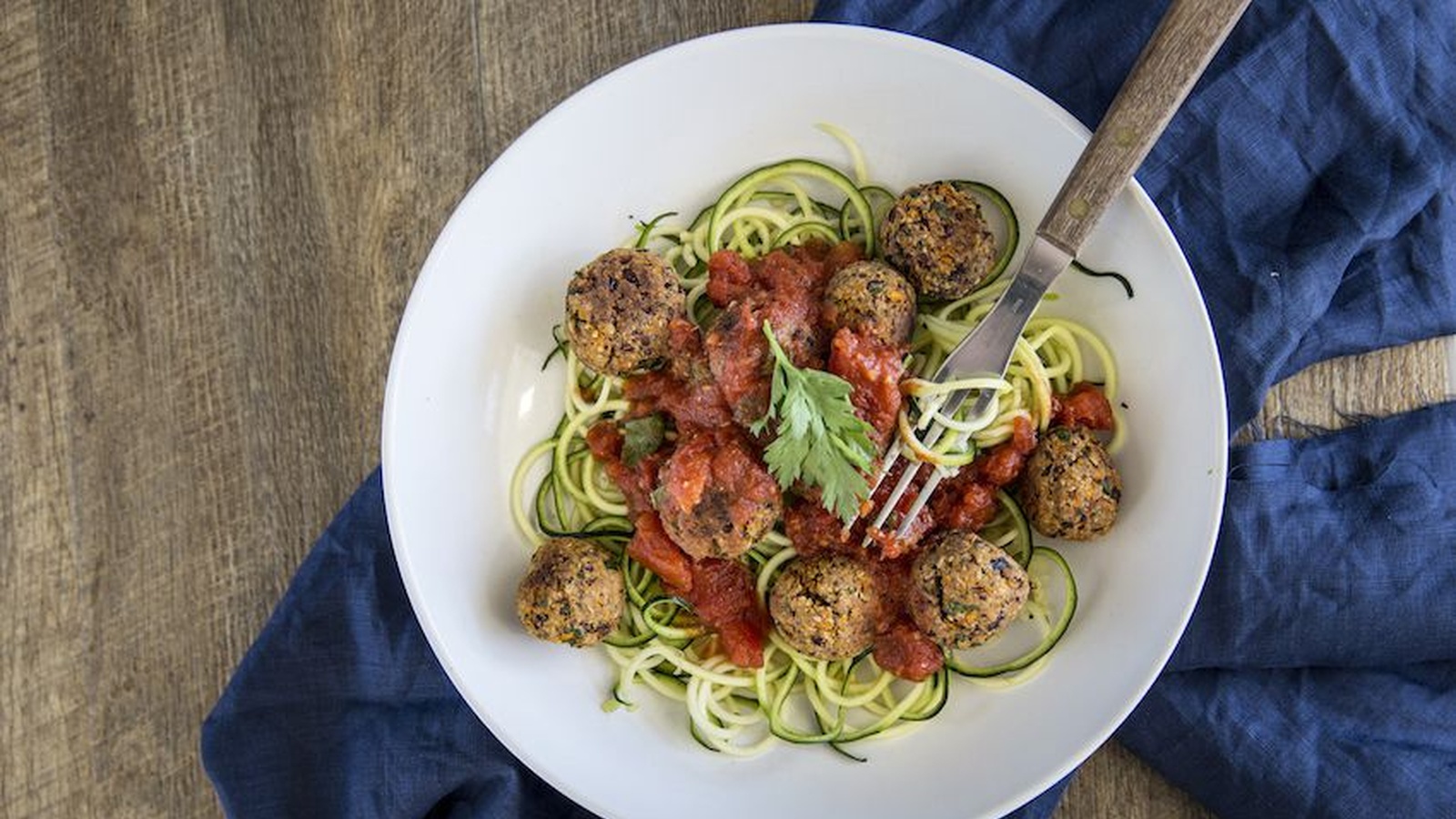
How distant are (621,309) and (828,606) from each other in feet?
3.73

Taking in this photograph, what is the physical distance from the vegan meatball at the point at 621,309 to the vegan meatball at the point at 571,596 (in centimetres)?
62

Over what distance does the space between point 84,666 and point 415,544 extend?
1.65 m

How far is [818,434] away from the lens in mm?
4121

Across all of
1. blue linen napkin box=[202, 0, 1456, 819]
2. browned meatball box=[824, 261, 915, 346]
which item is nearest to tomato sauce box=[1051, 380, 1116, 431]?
blue linen napkin box=[202, 0, 1456, 819]

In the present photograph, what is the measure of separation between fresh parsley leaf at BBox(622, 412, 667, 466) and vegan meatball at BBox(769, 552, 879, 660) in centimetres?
63

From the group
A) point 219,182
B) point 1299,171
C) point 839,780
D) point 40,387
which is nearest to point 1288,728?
point 839,780

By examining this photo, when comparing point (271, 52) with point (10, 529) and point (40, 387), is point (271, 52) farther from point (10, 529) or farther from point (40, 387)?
point (10, 529)

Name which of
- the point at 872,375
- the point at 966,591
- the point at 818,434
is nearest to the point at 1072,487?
the point at 966,591

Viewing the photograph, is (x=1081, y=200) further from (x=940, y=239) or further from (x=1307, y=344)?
(x=1307, y=344)

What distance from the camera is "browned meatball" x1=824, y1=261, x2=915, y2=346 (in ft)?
13.8

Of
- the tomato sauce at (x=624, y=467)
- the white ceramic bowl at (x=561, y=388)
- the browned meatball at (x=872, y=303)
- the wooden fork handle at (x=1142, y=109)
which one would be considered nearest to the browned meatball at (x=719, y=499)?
the tomato sauce at (x=624, y=467)

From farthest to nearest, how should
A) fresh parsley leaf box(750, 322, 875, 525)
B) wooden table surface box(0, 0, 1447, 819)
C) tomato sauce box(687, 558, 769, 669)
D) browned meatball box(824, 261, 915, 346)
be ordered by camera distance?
wooden table surface box(0, 0, 1447, 819)
tomato sauce box(687, 558, 769, 669)
browned meatball box(824, 261, 915, 346)
fresh parsley leaf box(750, 322, 875, 525)

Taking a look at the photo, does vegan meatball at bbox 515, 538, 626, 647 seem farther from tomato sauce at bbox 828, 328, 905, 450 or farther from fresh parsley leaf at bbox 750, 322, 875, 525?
tomato sauce at bbox 828, 328, 905, 450

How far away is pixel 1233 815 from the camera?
4.79 metres
